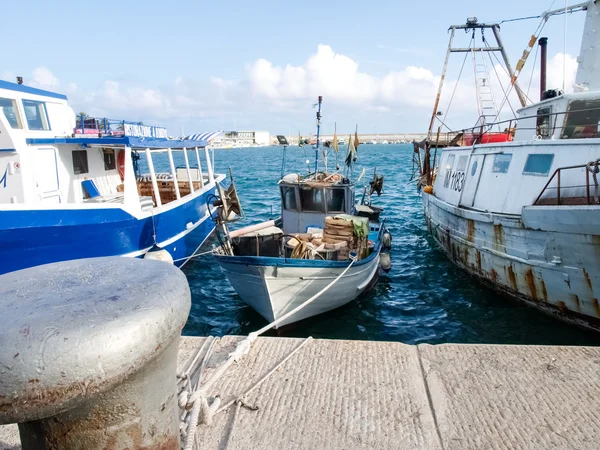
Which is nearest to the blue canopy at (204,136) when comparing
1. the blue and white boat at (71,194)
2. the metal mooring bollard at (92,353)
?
the blue and white boat at (71,194)

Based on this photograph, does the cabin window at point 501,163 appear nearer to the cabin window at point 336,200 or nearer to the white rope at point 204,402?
the cabin window at point 336,200

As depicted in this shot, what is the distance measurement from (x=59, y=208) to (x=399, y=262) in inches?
414

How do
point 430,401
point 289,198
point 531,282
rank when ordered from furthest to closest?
1. point 289,198
2. point 531,282
3. point 430,401

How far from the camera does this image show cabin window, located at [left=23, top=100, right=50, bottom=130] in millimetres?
12328

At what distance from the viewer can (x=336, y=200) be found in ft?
40.5

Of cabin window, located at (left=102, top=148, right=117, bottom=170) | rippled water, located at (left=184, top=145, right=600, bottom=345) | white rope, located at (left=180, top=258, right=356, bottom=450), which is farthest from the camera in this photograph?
cabin window, located at (left=102, top=148, right=117, bottom=170)

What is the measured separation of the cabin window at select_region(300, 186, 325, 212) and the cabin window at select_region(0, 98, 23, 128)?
783 centimetres

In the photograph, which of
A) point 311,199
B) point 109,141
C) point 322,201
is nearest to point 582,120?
point 322,201

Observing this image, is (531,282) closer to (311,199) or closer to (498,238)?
(498,238)

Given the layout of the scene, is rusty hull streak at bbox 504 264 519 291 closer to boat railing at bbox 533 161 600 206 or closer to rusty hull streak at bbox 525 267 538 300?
rusty hull streak at bbox 525 267 538 300

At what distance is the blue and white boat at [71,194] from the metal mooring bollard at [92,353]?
26.1 feet

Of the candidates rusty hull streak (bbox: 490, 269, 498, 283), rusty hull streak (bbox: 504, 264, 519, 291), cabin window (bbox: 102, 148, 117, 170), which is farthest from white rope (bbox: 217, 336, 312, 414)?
cabin window (bbox: 102, 148, 117, 170)

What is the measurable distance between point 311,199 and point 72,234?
6056 mm

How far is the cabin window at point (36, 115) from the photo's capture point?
12.3 meters
